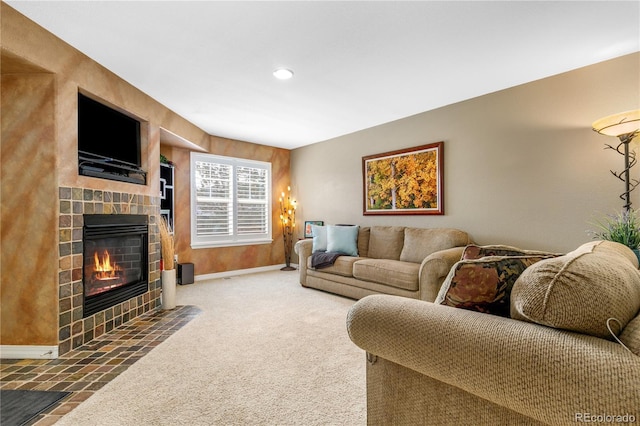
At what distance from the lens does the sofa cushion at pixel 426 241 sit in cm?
362

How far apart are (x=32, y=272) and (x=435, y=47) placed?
12.1 ft

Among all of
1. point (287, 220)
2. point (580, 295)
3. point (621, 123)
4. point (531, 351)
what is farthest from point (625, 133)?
point (287, 220)

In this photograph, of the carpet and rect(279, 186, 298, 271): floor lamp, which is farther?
rect(279, 186, 298, 271): floor lamp

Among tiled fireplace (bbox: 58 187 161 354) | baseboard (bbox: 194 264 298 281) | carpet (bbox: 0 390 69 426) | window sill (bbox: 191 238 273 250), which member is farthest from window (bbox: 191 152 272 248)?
carpet (bbox: 0 390 69 426)

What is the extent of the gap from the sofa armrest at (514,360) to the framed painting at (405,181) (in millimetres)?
3196

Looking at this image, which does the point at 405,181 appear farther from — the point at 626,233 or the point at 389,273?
the point at 626,233

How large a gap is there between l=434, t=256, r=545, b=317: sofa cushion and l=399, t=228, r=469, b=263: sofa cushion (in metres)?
2.57

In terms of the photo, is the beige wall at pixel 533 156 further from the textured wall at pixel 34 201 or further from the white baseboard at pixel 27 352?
the white baseboard at pixel 27 352

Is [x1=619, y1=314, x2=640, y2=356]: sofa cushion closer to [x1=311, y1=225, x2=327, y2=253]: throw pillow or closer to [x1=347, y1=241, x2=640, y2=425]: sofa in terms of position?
[x1=347, y1=241, x2=640, y2=425]: sofa

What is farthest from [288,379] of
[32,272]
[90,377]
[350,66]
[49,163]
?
[350,66]

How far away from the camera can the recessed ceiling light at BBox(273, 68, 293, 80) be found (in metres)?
2.90

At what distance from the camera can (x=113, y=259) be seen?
3.05 metres

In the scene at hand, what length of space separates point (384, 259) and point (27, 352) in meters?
3.64

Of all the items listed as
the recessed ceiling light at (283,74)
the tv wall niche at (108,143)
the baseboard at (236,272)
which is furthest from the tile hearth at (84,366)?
the recessed ceiling light at (283,74)
